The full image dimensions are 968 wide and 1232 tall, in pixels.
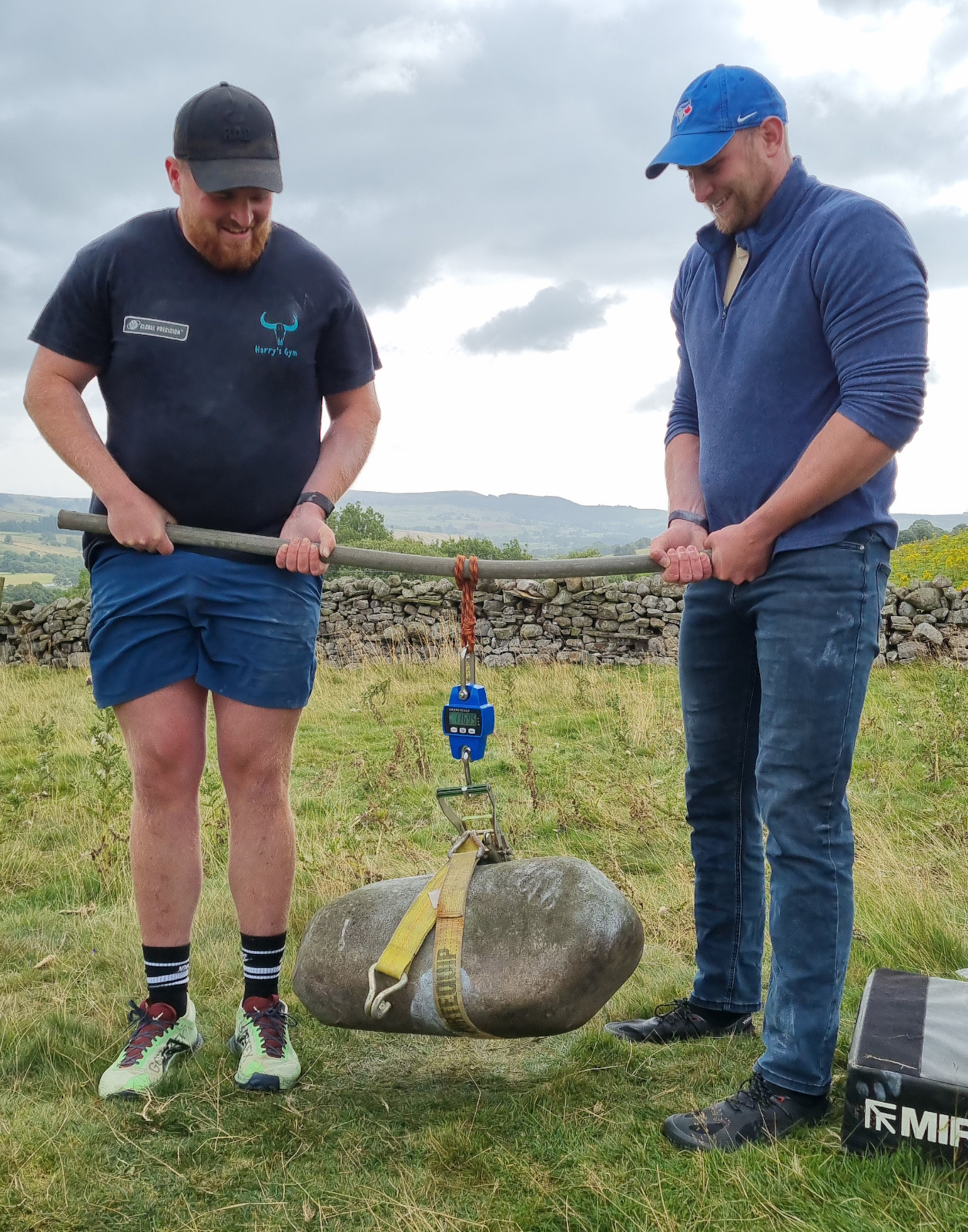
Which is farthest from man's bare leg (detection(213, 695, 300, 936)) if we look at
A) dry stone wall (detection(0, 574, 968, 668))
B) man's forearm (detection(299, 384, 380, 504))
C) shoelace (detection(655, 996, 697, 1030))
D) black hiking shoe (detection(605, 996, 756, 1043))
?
dry stone wall (detection(0, 574, 968, 668))

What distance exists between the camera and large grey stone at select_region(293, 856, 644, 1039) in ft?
8.39

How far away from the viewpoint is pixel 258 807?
3.01 metres

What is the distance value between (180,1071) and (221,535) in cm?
164

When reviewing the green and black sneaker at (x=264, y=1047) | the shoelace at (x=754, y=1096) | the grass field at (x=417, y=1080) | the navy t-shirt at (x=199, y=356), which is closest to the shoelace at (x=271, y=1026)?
the green and black sneaker at (x=264, y=1047)

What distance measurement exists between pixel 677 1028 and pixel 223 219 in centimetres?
286

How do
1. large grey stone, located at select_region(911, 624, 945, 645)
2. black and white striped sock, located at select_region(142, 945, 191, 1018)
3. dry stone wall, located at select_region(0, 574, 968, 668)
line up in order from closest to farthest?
black and white striped sock, located at select_region(142, 945, 191, 1018), large grey stone, located at select_region(911, 624, 945, 645), dry stone wall, located at select_region(0, 574, 968, 668)

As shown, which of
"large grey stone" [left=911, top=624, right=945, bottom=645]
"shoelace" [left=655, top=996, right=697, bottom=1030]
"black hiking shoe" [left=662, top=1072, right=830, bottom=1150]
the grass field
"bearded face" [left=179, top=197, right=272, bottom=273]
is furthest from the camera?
"large grey stone" [left=911, top=624, right=945, bottom=645]

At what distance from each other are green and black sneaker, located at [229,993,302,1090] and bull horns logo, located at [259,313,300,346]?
2.05 meters

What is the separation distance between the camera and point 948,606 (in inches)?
502

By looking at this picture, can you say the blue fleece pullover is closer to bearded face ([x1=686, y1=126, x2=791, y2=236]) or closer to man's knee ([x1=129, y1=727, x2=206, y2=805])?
bearded face ([x1=686, y1=126, x2=791, y2=236])

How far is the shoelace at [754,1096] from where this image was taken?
252cm

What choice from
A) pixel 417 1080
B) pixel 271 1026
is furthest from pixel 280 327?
pixel 417 1080

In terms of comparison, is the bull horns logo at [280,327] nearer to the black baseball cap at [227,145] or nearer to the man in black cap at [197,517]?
the man in black cap at [197,517]

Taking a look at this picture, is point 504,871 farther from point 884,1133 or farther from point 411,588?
point 411,588
